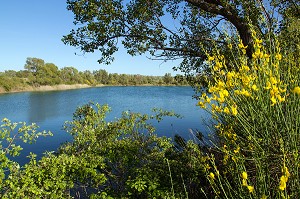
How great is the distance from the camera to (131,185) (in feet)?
14.0

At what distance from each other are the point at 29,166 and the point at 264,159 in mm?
3680

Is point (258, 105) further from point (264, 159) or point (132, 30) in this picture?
point (132, 30)

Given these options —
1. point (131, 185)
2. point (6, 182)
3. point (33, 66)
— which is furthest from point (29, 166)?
point (33, 66)

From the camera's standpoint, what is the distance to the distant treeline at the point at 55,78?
74500 mm

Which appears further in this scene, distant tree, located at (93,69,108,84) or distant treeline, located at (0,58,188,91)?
distant tree, located at (93,69,108,84)

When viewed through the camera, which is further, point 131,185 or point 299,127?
point 131,185

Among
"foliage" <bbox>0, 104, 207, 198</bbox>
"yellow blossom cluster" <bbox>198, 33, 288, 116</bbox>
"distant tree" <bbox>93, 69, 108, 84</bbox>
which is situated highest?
"distant tree" <bbox>93, 69, 108, 84</bbox>

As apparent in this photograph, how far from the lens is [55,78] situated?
286ft

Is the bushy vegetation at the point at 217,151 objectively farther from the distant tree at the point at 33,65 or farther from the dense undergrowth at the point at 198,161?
the distant tree at the point at 33,65

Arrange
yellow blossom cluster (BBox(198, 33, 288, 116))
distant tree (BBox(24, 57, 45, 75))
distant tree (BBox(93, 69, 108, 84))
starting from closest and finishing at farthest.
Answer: yellow blossom cluster (BBox(198, 33, 288, 116))
distant tree (BBox(24, 57, 45, 75))
distant tree (BBox(93, 69, 108, 84))

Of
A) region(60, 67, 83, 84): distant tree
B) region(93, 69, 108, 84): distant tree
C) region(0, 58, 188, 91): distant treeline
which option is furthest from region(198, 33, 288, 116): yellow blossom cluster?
region(93, 69, 108, 84): distant tree

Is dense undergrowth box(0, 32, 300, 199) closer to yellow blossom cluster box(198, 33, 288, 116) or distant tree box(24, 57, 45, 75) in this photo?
yellow blossom cluster box(198, 33, 288, 116)

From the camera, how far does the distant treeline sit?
74.5m

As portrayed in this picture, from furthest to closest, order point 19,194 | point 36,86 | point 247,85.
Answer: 1. point 36,86
2. point 19,194
3. point 247,85
